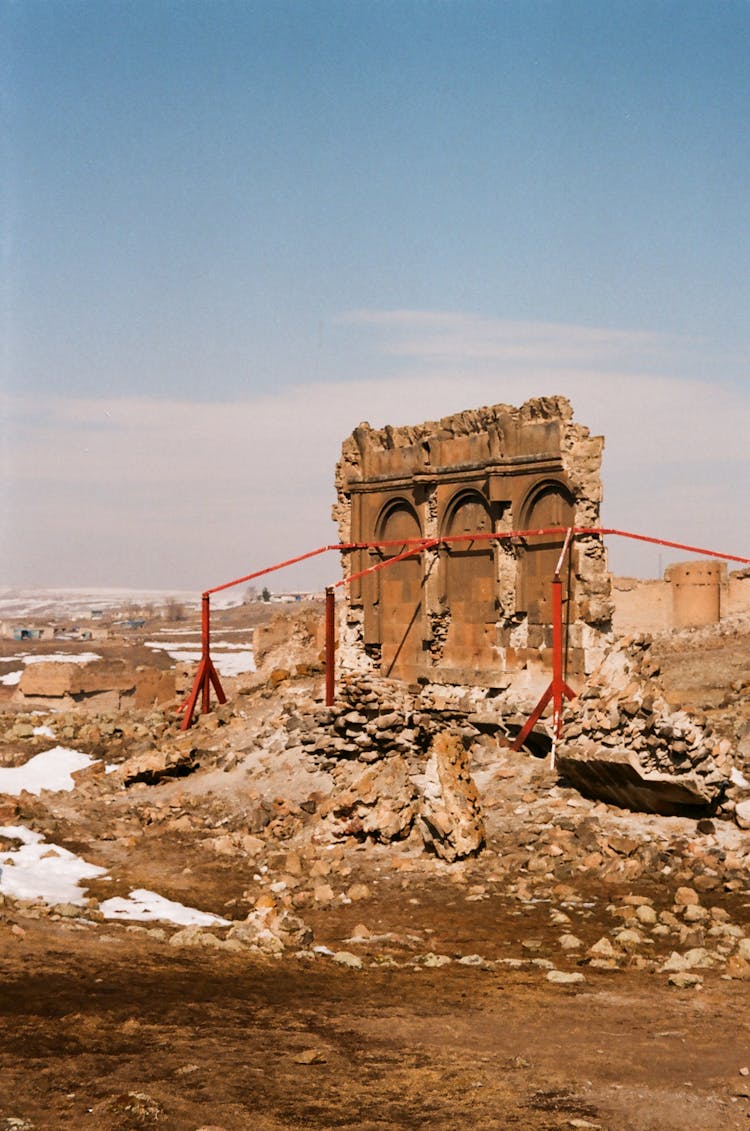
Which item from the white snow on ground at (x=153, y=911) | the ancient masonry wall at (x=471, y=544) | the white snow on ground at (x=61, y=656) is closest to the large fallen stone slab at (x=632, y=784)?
the ancient masonry wall at (x=471, y=544)

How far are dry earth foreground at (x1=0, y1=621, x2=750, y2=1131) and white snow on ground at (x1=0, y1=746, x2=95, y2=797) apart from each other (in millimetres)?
334

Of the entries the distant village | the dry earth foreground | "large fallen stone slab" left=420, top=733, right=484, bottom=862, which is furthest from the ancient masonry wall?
the distant village

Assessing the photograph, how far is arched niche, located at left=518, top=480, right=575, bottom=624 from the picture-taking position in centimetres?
1772

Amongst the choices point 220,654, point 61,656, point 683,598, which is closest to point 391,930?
point 683,598

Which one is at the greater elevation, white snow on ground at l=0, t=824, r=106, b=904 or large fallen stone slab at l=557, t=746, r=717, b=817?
large fallen stone slab at l=557, t=746, r=717, b=817

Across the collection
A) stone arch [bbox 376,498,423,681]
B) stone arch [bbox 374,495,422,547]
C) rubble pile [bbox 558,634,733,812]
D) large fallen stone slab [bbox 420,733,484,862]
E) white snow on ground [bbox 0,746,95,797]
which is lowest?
white snow on ground [bbox 0,746,95,797]

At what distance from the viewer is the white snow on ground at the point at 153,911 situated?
981 cm

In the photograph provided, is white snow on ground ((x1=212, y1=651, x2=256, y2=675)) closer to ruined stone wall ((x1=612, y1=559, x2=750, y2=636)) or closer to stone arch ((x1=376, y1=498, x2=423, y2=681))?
ruined stone wall ((x1=612, y1=559, x2=750, y2=636))

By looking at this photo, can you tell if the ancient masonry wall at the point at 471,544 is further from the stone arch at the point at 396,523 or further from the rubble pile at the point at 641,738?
the rubble pile at the point at 641,738

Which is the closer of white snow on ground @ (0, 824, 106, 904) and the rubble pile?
white snow on ground @ (0, 824, 106, 904)

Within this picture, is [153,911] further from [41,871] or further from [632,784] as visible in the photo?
[632,784]

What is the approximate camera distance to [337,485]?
70.1 feet

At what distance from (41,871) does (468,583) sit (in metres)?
9.46

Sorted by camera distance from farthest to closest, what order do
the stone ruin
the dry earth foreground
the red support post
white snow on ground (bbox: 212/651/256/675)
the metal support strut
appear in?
white snow on ground (bbox: 212/651/256/675), the metal support strut, the red support post, the stone ruin, the dry earth foreground
